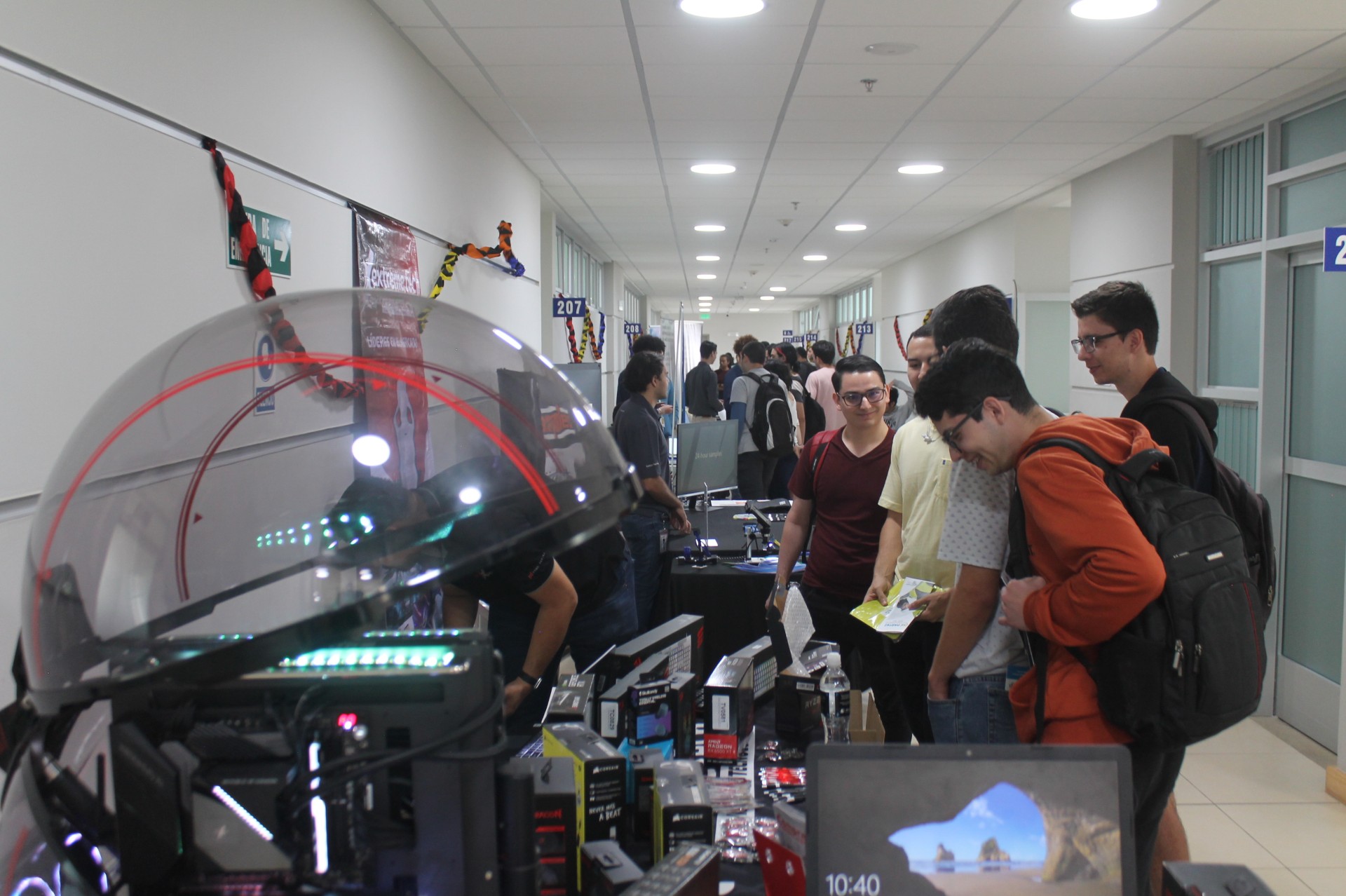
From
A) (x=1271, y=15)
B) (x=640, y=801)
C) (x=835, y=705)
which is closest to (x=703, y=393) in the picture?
(x=1271, y=15)

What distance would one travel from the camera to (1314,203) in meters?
4.50

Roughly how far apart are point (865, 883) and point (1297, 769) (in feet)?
13.0

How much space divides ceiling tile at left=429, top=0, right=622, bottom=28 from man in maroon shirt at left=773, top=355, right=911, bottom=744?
1.58m

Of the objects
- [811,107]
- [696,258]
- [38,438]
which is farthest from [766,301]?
[38,438]

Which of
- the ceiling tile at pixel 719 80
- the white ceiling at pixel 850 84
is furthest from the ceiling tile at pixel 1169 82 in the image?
the ceiling tile at pixel 719 80

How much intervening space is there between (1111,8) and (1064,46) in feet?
1.52

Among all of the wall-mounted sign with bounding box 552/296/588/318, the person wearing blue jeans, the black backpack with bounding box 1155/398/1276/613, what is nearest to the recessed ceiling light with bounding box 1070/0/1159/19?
the black backpack with bounding box 1155/398/1276/613

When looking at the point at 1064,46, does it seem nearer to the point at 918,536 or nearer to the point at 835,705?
the point at 918,536

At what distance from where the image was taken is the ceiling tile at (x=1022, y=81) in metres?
4.30

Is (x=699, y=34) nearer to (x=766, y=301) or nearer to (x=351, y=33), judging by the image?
(x=351, y=33)

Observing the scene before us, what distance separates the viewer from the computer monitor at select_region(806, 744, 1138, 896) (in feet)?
3.63

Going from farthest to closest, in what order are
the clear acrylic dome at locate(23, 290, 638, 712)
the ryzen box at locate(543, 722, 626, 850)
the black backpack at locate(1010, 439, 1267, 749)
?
the black backpack at locate(1010, 439, 1267, 749)
the ryzen box at locate(543, 722, 626, 850)
the clear acrylic dome at locate(23, 290, 638, 712)

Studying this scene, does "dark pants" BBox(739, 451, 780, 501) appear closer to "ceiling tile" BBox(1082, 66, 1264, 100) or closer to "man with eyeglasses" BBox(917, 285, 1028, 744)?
"ceiling tile" BBox(1082, 66, 1264, 100)

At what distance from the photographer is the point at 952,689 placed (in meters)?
2.17
